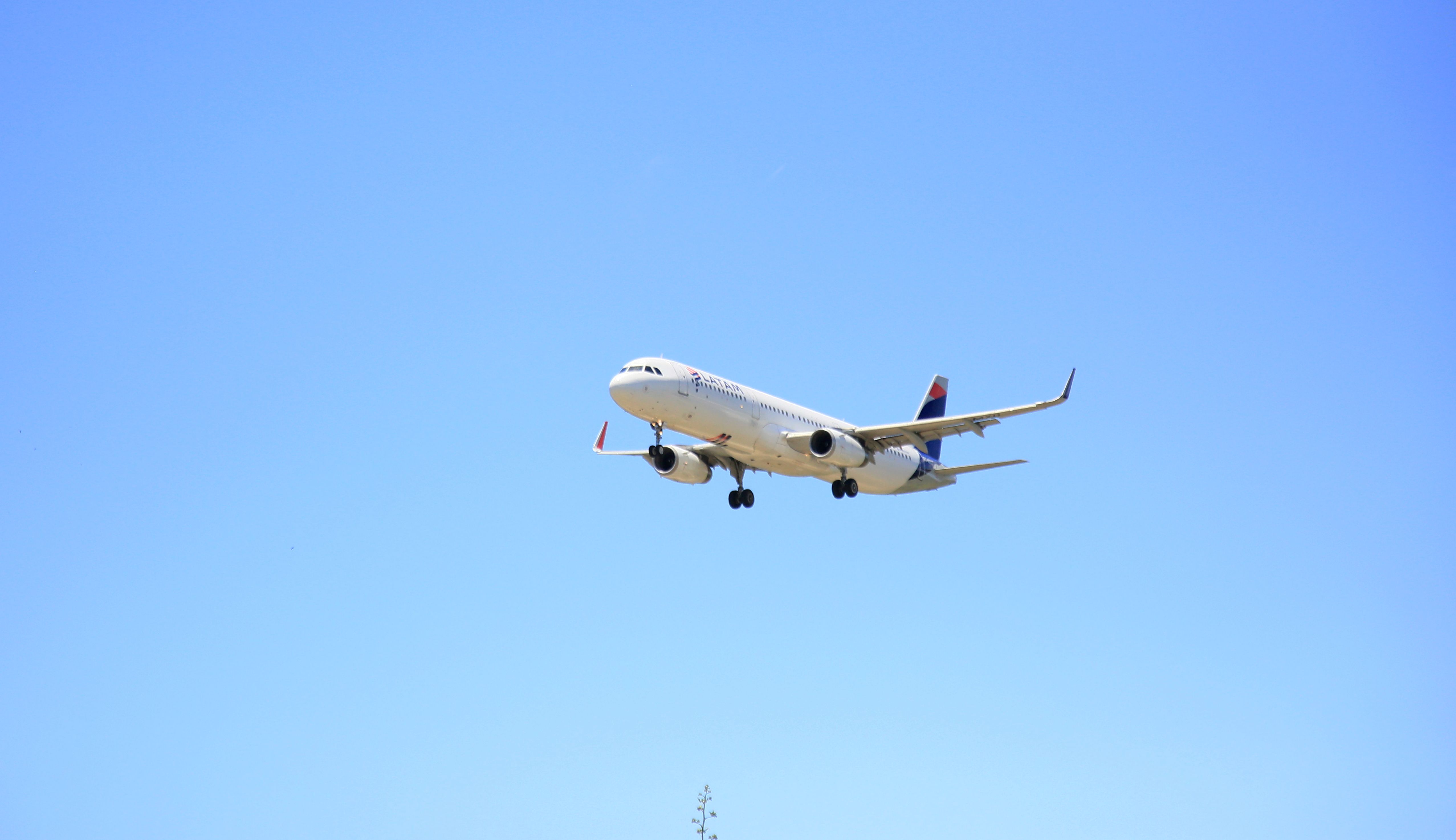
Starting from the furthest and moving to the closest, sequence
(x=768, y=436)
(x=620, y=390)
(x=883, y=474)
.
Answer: (x=883, y=474)
(x=768, y=436)
(x=620, y=390)

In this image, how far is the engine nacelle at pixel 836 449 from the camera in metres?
47.8

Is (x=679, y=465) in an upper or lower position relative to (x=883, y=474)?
lower

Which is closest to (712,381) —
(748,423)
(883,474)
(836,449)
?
(748,423)

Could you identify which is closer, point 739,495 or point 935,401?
point 739,495

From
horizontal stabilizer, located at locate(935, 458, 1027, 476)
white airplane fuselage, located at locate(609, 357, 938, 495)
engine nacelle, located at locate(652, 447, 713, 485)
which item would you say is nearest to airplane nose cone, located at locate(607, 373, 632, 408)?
white airplane fuselage, located at locate(609, 357, 938, 495)

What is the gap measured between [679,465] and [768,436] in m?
4.69

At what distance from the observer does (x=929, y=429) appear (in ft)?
160

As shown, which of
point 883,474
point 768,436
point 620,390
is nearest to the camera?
point 620,390

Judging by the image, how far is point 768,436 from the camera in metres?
47.7

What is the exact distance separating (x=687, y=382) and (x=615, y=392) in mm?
2590

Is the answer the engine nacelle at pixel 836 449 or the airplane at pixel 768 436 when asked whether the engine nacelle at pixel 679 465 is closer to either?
the airplane at pixel 768 436

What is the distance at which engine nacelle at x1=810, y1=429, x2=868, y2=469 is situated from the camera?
47.8 metres

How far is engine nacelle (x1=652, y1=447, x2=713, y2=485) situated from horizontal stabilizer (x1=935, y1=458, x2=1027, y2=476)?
421 inches

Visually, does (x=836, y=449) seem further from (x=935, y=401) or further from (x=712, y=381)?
(x=935, y=401)
